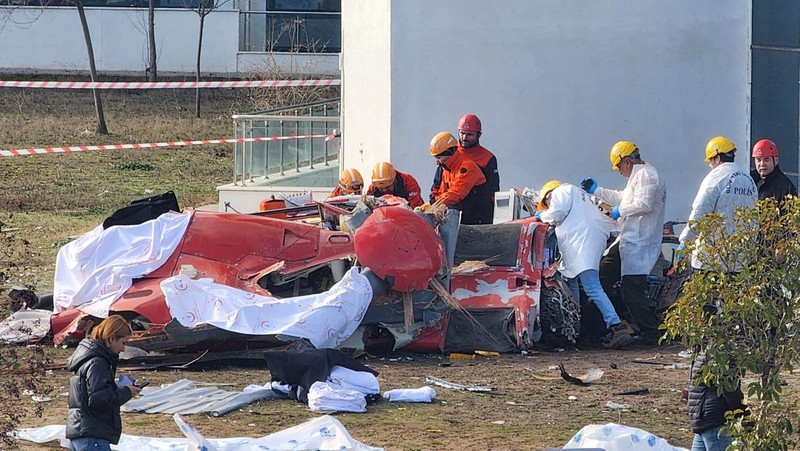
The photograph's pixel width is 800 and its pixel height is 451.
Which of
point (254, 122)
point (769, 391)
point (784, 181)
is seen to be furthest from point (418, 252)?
point (254, 122)

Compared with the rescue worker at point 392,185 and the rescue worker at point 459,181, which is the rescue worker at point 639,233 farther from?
the rescue worker at point 392,185

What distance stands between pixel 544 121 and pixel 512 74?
647 mm

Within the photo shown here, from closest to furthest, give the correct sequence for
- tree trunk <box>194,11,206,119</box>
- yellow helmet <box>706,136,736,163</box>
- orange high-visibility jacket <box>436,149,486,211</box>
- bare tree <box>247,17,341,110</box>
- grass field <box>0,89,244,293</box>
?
yellow helmet <box>706,136,736,163</box>, orange high-visibility jacket <box>436,149,486,211</box>, grass field <box>0,89,244,293</box>, bare tree <box>247,17,341,110</box>, tree trunk <box>194,11,206,119</box>

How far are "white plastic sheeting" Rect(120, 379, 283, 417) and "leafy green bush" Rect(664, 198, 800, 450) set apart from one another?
3.68 meters

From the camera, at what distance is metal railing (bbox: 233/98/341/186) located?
18.1 metres

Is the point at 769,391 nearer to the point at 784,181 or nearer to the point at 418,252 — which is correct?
the point at 418,252

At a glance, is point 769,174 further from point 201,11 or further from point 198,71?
point 201,11

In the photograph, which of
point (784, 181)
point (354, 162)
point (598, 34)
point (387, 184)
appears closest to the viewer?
point (784, 181)

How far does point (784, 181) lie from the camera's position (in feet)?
37.5

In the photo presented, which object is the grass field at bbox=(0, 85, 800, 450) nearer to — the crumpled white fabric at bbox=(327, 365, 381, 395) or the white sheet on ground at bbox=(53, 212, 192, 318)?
the crumpled white fabric at bbox=(327, 365, 381, 395)

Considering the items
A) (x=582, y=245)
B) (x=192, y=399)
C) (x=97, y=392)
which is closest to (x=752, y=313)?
(x=97, y=392)

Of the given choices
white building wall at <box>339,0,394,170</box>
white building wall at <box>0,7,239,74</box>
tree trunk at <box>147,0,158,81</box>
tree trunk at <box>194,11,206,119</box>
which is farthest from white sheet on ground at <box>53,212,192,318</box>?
white building wall at <box>0,7,239,74</box>

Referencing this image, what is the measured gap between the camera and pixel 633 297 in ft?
38.1

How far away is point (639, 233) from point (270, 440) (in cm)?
496
